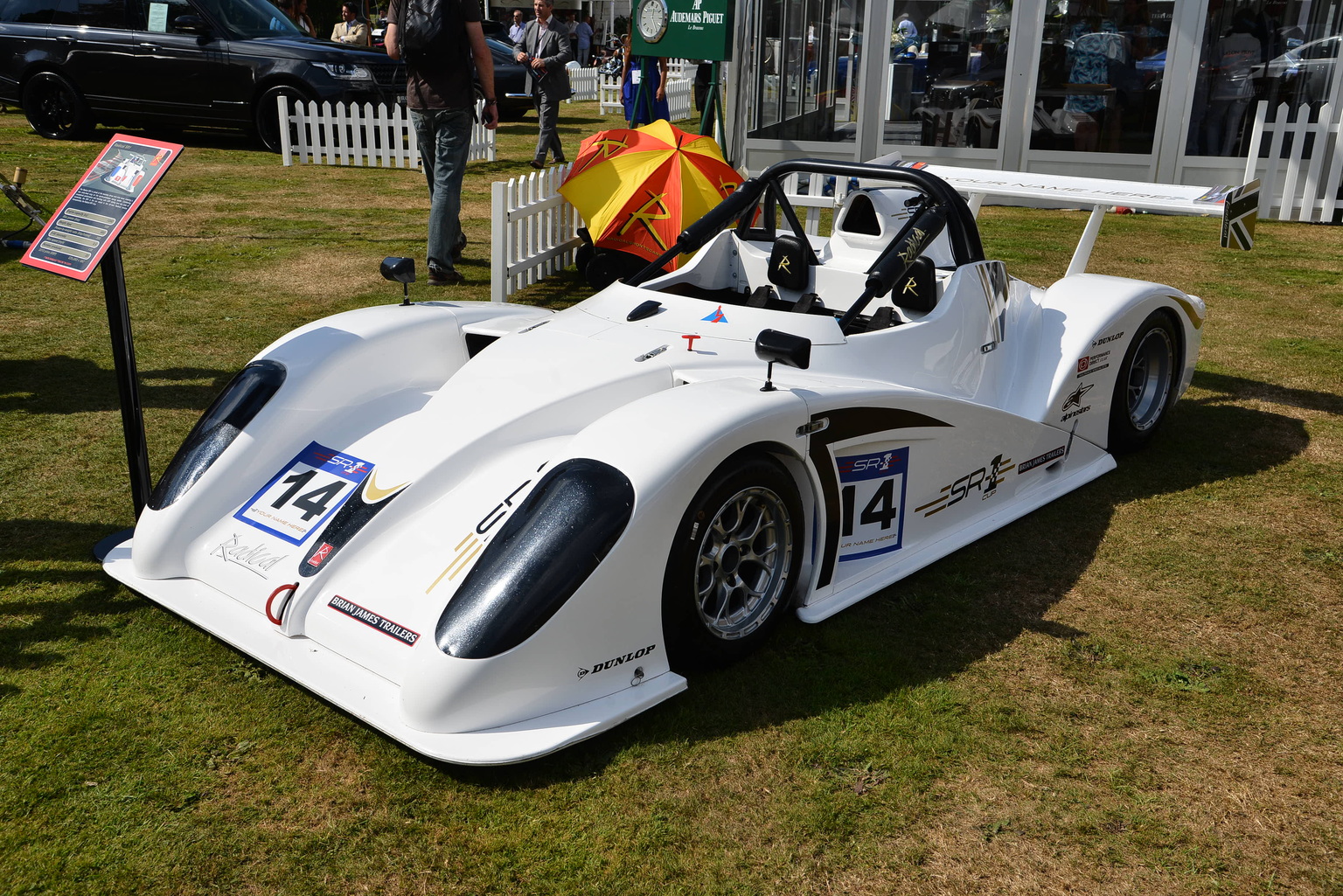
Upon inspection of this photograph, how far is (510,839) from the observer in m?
2.82

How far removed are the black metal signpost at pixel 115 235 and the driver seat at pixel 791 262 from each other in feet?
7.99

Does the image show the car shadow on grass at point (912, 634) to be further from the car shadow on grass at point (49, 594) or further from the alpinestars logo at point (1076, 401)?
the car shadow on grass at point (49, 594)

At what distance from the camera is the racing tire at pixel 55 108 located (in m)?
14.2

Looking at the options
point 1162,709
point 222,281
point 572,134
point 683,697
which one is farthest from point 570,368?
point 572,134

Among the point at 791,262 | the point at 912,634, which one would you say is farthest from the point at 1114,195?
the point at 912,634

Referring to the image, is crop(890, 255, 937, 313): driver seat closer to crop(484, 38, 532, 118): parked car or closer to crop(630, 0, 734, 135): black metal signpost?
crop(630, 0, 734, 135): black metal signpost

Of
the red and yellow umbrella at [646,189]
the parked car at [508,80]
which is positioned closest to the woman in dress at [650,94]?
the red and yellow umbrella at [646,189]

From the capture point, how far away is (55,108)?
1461cm

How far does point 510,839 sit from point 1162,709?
6.77 ft

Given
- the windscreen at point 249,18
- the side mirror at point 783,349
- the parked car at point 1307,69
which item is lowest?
the side mirror at point 783,349

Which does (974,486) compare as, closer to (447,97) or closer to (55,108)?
(447,97)

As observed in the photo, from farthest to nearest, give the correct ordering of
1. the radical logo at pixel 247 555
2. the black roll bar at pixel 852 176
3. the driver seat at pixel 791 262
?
the driver seat at pixel 791 262 < the black roll bar at pixel 852 176 < the radical logo at pixel 247 555

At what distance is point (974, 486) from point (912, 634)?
0.86 meters

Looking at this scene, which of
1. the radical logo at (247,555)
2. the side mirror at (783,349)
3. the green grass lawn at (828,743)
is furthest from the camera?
the radical logo at (247,555)
